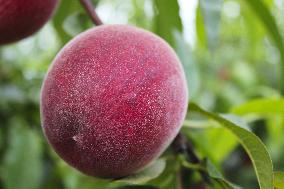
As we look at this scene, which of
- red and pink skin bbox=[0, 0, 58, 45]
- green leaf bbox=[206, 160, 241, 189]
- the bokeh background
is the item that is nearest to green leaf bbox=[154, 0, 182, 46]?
the bokeh background

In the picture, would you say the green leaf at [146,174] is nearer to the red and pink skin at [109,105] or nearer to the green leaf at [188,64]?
the red and pink skin at [109,105]

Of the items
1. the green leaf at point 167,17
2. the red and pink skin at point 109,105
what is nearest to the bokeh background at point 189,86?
the green leaf at point 167,17

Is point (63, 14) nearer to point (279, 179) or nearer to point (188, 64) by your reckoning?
point (188, 64)

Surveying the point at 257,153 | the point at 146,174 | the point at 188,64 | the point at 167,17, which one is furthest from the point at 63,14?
the point at 257,153

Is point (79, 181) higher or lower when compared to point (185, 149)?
lower

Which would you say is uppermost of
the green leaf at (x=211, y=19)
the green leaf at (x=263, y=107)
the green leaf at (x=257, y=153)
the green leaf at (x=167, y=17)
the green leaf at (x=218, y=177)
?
the green leaf at (x=211, y=19)

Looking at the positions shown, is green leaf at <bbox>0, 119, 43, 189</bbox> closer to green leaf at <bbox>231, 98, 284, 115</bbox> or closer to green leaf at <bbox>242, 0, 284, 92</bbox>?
green leaf at <bbox>231, 98, 284, 115</bbox>

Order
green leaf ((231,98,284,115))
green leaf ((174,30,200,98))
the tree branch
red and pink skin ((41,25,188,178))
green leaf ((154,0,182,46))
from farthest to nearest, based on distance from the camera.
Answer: green leaf ((174,30,200,98)), green leaf ((231,98,284,115)), green leaf ((154,0,182,46)), the tree branch, red and pink skin ((41,25,188,178))
